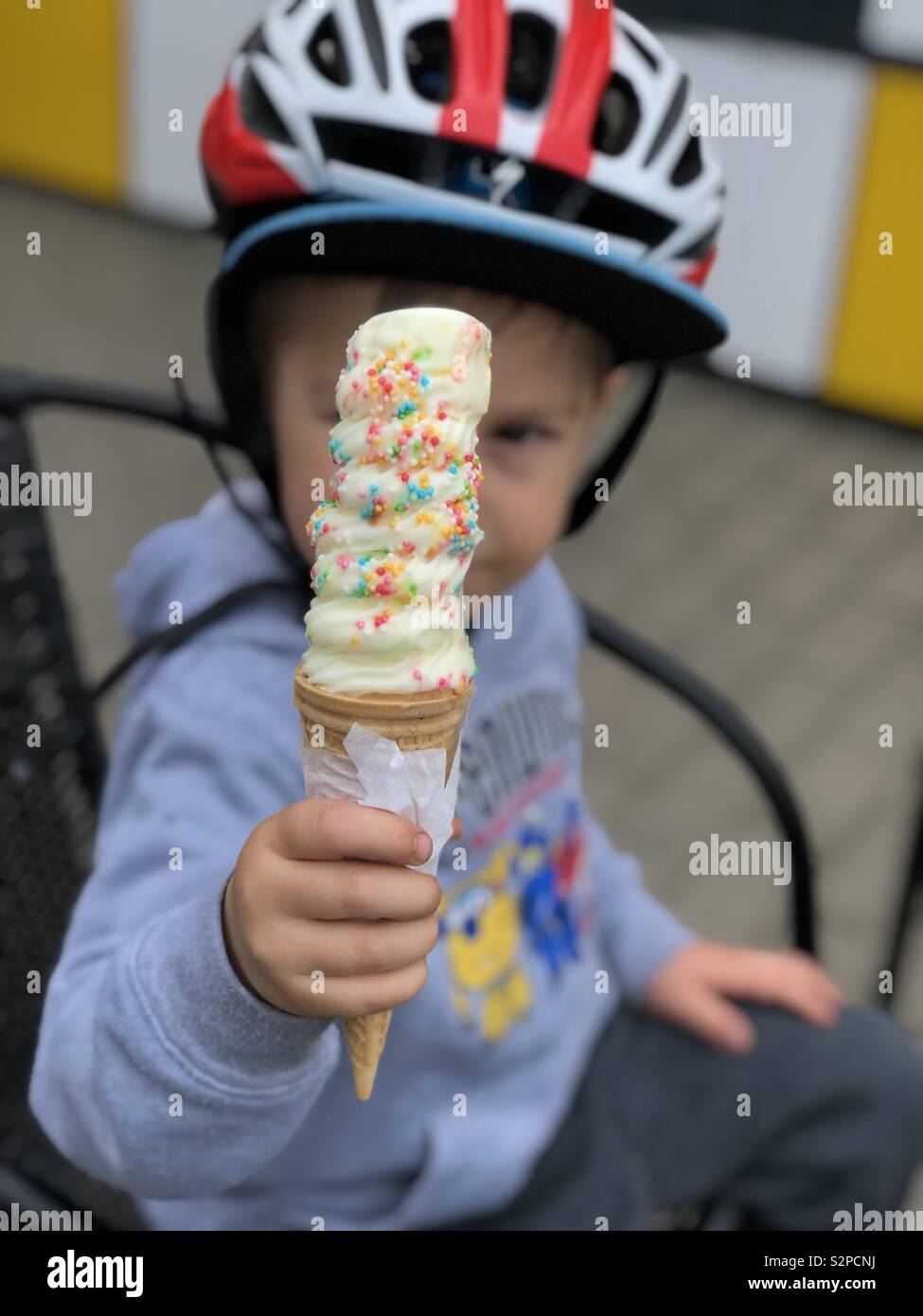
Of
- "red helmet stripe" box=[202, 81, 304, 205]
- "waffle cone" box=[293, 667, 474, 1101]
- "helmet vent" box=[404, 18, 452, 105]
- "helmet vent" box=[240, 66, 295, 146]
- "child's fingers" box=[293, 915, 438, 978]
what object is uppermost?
"helmet vent" box=[404, 18, 452, 105]

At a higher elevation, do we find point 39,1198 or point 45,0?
point 45,0

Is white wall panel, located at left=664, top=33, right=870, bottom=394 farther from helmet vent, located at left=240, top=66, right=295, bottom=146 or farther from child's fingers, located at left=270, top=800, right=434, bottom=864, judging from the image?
child's fingers, located at left=270, top=800, right=434, bottom=864

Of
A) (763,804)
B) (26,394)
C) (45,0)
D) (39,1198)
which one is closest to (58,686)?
(26,394)

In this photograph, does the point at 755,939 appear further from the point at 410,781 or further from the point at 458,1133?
the point at 410,781

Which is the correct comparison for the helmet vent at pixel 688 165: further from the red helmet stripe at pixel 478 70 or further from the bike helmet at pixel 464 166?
the red helmet stripe at pixel 478 70

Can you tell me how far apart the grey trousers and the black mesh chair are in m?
0.43

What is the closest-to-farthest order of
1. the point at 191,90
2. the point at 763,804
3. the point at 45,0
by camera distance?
the point at 763,804 → the point at 191,90 → the point at 45,0

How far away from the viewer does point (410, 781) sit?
72 centimetres

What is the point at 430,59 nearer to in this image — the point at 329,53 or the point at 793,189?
the point at 329,53

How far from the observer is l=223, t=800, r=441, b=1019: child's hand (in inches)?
27.5

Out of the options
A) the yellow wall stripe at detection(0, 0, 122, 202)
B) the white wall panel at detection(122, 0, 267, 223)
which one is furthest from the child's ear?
the yellow wall stripe at detection(0, 0, 122, 202)

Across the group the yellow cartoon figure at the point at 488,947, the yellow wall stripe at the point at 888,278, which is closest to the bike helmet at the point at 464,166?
the yellow cartoon figure at the point at 488,947

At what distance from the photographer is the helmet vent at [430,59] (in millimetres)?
1046

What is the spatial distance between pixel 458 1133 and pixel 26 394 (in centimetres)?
65
